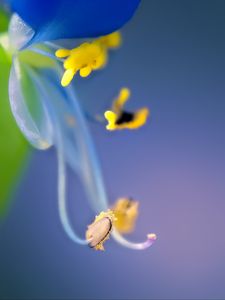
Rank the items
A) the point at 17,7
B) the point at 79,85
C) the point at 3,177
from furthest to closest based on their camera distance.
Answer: the point at 79,85 < the point at 3,177 < the point at 17,7

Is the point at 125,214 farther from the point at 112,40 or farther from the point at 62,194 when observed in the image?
the point at 112,40

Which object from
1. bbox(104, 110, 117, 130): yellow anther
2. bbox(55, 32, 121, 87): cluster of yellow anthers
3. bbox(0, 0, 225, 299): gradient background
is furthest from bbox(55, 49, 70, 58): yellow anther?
bbox(0, 0, 225, 299): gradient background

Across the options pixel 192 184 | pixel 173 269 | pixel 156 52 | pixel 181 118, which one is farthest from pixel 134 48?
pixel 173 269

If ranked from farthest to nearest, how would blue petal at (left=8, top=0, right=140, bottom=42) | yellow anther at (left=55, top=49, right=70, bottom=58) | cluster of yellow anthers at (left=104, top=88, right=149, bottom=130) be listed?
cluster of yellow anthers at (left=104, top=88, right=149, bottom=130)
yellow anther at (left=55, top=49, right=70, bottom=58)
blue petal at (left=8, top=0, right=140, bottom=42)

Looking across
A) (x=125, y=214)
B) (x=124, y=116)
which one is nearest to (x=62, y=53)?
(x=124, y=116)

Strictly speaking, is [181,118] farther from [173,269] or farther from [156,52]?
[173,269]

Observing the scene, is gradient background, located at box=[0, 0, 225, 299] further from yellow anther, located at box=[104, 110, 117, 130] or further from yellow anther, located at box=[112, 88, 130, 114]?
yellow anther, located at box=[104, 110, 117, 130]

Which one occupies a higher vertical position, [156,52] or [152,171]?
[156,52]

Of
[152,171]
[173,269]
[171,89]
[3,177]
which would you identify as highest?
[171,89]
